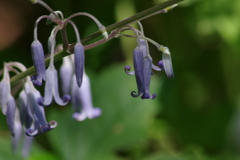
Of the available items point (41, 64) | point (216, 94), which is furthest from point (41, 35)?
point (41, 64)

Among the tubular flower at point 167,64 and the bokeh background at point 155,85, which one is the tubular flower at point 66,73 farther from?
the bokeh background at point 155,85

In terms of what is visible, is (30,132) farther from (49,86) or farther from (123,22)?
(123,22)

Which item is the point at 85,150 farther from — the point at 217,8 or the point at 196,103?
the point at 217,8

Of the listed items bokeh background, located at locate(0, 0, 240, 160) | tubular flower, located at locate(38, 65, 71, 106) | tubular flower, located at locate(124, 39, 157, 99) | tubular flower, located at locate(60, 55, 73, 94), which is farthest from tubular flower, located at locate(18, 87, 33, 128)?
bokeh background, located at locate(0, 0, 240, 160)

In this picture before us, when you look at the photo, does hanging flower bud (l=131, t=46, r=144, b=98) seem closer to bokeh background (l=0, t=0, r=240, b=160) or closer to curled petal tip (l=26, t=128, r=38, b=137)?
curled petal tip (l=26, t=128, r=38, b=137)

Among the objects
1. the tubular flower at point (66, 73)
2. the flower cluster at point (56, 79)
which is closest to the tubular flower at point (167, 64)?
the flower cluster at point (56, 79)

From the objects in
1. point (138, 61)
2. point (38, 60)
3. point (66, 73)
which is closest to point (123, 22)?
point (138, 61)
